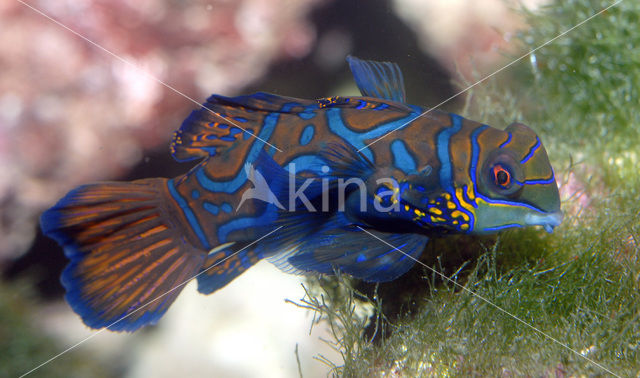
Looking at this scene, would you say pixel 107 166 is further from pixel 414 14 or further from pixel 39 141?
pixel 414 14

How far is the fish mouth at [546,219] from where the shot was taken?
2519mm

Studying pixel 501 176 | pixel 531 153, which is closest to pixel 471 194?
pixel 501 176

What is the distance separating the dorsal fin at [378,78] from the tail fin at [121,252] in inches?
70.3

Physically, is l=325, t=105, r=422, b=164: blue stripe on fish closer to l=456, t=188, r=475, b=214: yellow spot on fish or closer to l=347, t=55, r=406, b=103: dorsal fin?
l=347, t=55, r=406, b=103: dorsal fin

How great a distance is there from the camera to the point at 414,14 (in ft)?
16.4

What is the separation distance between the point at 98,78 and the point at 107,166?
32.0 inches

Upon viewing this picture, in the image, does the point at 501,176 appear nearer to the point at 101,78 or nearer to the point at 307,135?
the point at 307,135

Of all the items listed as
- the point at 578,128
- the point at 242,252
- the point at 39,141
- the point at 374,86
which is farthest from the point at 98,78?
the point at 578,128

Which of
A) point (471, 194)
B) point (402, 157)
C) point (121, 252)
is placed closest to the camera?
point (471, 194)

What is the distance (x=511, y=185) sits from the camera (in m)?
2.53

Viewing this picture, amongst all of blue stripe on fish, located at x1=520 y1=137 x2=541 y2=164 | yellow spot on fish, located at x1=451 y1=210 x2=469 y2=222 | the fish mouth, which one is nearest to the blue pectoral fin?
yellow spot on fish, located at x1=451 y1=210 x2=469 y2=222

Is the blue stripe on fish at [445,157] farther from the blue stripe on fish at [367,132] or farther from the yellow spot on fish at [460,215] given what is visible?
the blue stripe on fish at [367,132]

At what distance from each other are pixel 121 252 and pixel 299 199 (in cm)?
149

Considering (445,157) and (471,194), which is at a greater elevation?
(445,157)
